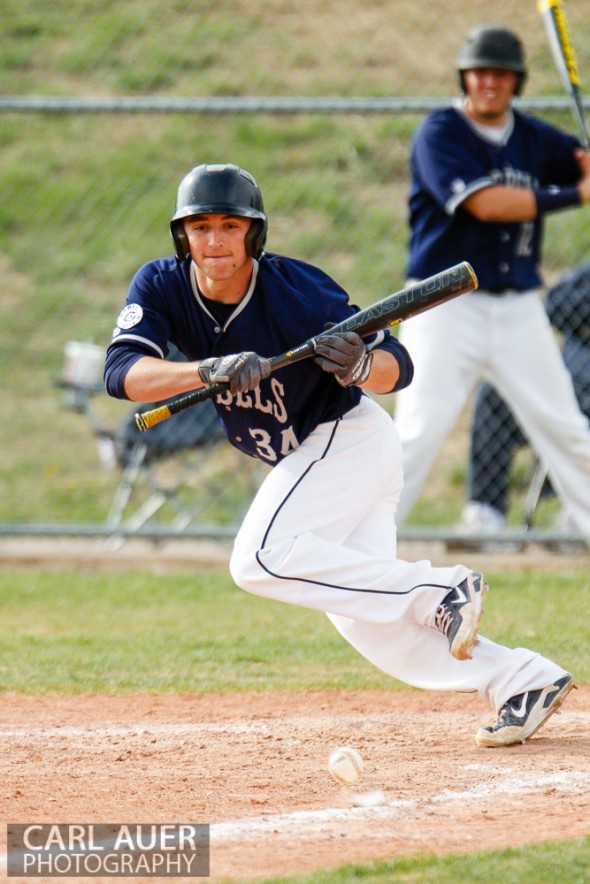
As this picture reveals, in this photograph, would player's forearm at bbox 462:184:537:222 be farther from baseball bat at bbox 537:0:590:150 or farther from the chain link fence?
the chain link fence

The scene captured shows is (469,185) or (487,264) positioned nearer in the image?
(469,185)

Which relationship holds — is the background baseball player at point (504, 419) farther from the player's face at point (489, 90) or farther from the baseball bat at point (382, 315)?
the baseball bat at point (382, 315)

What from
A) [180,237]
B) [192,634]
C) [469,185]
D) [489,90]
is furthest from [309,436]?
[489,90]

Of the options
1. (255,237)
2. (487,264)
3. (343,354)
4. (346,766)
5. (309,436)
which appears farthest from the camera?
(487,264)

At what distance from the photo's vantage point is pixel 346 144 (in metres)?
10.5

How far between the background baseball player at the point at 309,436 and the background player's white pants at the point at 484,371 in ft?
5.96

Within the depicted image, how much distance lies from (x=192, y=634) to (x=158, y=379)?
82.5 inches

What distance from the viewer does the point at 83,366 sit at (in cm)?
717

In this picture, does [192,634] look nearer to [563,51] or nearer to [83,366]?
[83,366]

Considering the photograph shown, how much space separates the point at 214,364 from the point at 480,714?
1.43 m

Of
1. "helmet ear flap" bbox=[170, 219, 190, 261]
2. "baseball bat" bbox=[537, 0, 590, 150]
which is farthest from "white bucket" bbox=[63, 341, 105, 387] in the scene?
"helmet ear flap" bbox=[170, 219, 190, 261]

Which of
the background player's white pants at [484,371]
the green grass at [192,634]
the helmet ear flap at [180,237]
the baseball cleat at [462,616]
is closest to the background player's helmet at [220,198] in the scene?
the helmet ear flap at [180,237]

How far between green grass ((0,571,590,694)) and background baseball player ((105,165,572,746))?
846 mm

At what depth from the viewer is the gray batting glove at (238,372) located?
3297 mm
